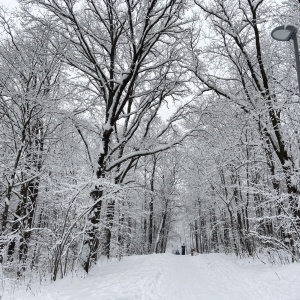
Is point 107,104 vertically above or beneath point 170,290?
above

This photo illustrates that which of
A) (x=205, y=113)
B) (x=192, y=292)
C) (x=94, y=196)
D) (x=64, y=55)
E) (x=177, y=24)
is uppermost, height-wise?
(x=177, y=24)

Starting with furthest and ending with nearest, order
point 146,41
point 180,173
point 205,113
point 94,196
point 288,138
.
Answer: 1. point 180,173
2. point 205,113
3. point 146,41
4. point 288,138
5. point 94,196

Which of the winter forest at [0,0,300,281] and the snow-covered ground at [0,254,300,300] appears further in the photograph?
the winter forest at [0,0,300,281]

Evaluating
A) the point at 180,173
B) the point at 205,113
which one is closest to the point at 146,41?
the point at 205,113

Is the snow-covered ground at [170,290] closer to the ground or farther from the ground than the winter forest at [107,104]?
closer to the ground

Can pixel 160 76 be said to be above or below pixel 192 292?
above

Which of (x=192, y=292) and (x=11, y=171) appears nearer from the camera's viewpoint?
(x=192, y=292)

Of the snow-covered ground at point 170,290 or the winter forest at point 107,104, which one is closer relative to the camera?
the snow-covered ground at point 170,290

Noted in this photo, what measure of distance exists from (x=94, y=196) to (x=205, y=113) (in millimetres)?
6353

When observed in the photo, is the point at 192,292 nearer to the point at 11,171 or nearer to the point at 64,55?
the point at 11,171

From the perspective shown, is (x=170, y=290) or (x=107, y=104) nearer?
(x=170, y=290)

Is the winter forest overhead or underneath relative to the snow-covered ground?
overhead

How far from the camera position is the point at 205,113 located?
11.2 metres

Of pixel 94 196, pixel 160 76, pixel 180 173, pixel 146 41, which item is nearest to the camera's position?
pixel 94 196
